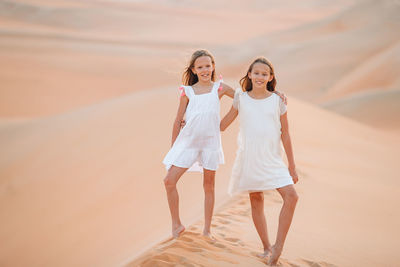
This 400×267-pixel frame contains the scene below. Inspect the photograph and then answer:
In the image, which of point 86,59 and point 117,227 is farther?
point 86,59

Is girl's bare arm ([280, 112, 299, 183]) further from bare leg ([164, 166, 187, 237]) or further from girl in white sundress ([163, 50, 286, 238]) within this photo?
bare leg ([164, 166, 187, 237])

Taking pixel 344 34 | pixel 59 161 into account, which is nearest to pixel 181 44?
pixel 344 34

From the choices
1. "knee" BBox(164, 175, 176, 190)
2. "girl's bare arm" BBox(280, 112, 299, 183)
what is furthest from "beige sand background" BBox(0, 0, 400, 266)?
"girl's bare arm" BBox(280, 112, 299, 183)

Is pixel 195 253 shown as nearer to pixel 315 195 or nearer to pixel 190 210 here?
pixel 190 210

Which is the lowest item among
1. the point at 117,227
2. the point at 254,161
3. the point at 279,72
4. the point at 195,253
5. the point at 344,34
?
the point at 117,227

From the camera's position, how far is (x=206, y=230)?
197 inches

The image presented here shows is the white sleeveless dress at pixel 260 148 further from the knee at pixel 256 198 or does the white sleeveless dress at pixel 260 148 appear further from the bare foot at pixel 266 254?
the bare foot at pixel 266 254

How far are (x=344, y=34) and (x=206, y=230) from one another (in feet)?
99.2

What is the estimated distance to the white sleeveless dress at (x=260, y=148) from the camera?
4473 millimetres

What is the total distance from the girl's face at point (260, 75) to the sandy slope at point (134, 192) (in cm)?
154

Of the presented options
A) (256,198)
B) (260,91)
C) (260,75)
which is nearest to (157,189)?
(256,198)

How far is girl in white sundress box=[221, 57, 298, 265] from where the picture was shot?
14.6ft

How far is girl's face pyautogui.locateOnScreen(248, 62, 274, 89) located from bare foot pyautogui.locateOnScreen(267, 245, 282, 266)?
1.41 meters

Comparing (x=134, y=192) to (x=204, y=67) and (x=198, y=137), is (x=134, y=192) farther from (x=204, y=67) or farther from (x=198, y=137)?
(x=204, y=67)
